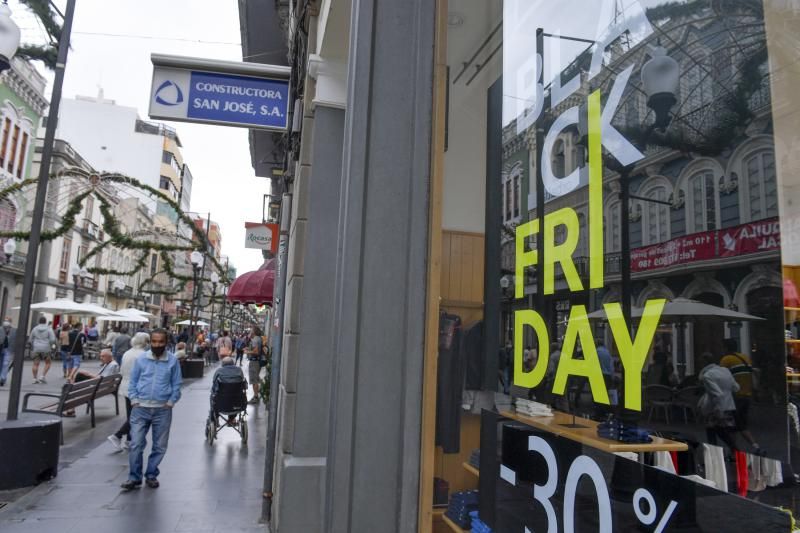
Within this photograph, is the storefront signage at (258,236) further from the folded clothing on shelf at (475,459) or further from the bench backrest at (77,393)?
the folded clothing on shelf at (475,459)

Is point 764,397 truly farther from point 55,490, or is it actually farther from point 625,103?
point 55,490

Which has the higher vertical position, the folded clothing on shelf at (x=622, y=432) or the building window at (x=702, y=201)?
the building window at (x=702, y=201)

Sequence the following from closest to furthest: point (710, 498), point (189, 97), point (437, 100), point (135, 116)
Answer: point (710, 498) < point (437, 100) < point (189, 97) < point (135, 116)

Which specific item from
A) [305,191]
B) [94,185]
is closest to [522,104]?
[305,191]

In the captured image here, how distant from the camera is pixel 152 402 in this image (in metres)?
6.94

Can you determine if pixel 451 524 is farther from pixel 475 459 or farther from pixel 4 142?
pixel 4 142

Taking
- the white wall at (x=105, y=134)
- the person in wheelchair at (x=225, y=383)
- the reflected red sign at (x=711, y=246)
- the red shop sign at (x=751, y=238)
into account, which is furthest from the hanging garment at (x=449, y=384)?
the white wall at (x=105, y=134)

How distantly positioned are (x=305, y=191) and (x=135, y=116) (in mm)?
68932

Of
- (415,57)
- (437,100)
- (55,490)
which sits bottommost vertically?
(55,490)

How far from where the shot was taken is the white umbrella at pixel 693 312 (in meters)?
1.07

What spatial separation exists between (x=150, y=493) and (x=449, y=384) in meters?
5.76

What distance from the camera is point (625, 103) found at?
144 centimetres

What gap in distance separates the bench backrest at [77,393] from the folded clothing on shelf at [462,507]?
8.29 metres

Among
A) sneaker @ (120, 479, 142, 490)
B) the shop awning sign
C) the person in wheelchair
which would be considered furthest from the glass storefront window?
the person in wheelchair
